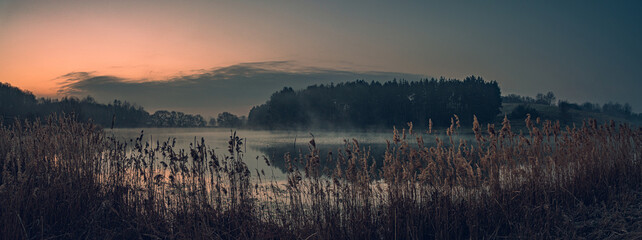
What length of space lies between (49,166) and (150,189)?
167 centimetres

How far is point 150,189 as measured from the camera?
600cm

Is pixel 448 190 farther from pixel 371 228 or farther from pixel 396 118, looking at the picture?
pixel 396 118

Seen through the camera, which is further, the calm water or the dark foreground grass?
the calm water

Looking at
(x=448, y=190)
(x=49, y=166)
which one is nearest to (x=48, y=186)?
(x=49, y=166)

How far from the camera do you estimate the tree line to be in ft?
245

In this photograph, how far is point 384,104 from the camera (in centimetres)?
7919

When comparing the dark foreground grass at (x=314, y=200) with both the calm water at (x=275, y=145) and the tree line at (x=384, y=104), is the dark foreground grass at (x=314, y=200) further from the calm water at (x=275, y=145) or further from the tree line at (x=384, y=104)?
the tree line at (x=384, y=104)

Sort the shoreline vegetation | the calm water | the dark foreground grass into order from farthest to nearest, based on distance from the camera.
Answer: the shoreline vegetation → the calm water → the dark foreground grass

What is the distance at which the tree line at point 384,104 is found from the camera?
74750 millimetres

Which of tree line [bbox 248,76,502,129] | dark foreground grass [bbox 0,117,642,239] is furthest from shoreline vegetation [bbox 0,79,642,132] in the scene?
dark foreground grass [bbox 0,117,642,239]

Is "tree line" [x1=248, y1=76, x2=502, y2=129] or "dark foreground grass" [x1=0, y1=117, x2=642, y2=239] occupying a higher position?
"tree line" [x1=248, y1=76, x2=502, y2=129]

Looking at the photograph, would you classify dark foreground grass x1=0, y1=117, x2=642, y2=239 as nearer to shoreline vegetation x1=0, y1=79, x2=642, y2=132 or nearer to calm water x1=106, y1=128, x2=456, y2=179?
calm water x1=106, y1=128, x2=456, y2=179

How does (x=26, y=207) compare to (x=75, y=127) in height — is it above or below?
below

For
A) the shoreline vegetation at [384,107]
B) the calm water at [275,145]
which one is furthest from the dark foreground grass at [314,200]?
the shoreline vegetation at [384,107]
